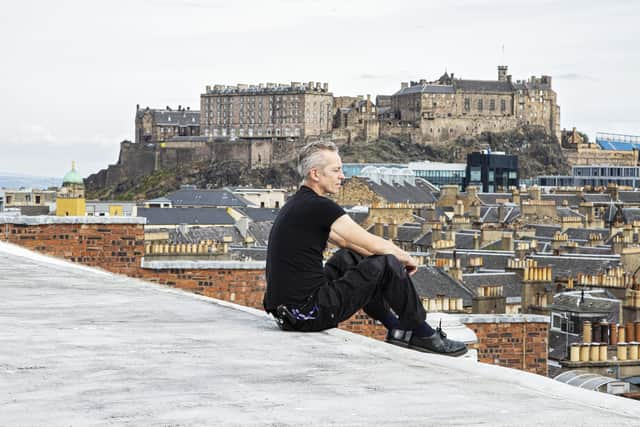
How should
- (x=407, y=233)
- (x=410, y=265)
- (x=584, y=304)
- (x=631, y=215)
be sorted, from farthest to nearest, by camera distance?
(x=631, y=215) → (x=407, y=233) → (x=584, y=304) → (x=410, y=265)

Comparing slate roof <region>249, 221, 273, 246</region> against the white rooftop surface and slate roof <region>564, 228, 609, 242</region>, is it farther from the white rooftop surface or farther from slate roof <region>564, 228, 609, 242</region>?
the white rooftop surface

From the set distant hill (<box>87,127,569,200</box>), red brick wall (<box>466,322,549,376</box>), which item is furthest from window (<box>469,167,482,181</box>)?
red brick wall (<box>466,322,549,376</box>)

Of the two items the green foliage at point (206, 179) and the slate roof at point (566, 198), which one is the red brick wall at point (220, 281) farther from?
the green foliage at point (206, 179)

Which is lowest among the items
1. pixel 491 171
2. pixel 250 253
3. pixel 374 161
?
pixel 250 253

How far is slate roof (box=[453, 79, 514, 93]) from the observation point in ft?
477

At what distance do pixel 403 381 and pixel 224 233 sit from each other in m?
46.5

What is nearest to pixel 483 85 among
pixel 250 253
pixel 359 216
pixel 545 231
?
pixel 359 216

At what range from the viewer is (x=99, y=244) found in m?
12.6

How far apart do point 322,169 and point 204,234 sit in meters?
43.5

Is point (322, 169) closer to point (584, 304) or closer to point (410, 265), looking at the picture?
point (410, 265)

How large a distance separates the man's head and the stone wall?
15.3 ft

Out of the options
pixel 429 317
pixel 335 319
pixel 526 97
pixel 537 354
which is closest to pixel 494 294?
pixel 537 354

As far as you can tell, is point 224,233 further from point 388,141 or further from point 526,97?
point 526,97

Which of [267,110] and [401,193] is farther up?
[267,110]
